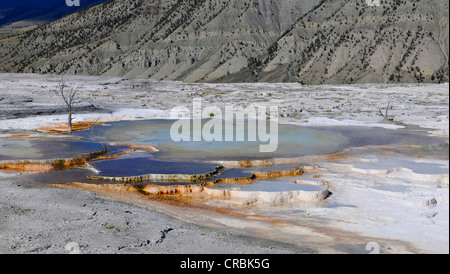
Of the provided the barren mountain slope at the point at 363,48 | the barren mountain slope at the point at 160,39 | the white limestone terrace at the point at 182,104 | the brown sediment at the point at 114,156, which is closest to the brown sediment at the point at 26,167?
the brown sediment at the point at 114,156

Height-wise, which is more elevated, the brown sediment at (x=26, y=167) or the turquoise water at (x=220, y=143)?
the turquoise water at (x=220, y=143)

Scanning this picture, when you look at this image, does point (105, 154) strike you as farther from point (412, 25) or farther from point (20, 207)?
point (412, 25)

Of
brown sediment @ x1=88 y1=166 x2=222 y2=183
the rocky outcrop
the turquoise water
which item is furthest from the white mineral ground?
the rocky outcrop

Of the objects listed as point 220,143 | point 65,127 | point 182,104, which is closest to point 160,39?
point 182,104

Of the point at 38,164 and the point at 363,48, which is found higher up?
the point at 363,48

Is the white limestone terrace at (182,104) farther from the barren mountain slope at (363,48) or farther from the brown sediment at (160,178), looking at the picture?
the barren mountain slope at (363,48)

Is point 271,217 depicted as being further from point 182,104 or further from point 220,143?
point 182,104

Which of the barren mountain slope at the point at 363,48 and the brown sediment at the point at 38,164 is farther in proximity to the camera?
the barren mountain slope at the point at 363,48

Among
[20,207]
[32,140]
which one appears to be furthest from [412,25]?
[20,207]

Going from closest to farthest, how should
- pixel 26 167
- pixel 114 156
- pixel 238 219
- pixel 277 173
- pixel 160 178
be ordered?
pixel 238 219 < pixel 160 178 < pixel 277 173 < pixel 26 167 < pixel 114 156

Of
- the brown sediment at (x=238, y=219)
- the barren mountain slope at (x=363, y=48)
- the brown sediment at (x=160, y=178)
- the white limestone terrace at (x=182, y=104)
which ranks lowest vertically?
the brown sediment at (x=238, y=219)
